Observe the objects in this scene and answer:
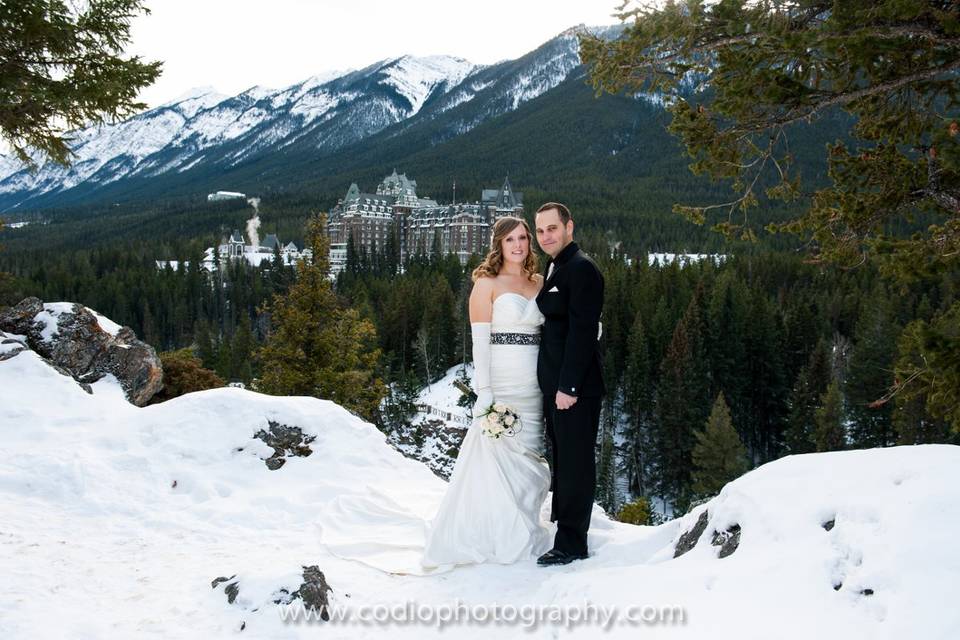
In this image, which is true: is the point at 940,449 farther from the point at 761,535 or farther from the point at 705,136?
the point at 705,136

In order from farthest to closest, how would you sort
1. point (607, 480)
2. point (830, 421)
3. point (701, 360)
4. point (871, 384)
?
point (701, 360) < point (871, 384) < point (607, 480) < point (830, 421)

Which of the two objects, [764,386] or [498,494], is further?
[764,386]

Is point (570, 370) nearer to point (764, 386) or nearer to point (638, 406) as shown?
point (638, 406)

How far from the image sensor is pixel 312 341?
18.0 meters

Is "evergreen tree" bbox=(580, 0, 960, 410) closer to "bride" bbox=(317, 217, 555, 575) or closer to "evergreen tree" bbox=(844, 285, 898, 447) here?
"bride" bbox=(317, 217, 555, 575)

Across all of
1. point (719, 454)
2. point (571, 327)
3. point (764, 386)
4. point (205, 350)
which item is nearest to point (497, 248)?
point (571, 327)

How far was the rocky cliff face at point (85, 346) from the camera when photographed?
1069cm

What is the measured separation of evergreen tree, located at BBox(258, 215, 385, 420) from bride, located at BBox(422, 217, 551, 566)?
42.9 ft

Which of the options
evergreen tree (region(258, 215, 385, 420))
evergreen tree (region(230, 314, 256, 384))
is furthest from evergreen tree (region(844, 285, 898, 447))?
evergreen tree (region(230, 314, 256, 384))

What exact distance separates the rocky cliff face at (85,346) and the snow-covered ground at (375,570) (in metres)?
3.51

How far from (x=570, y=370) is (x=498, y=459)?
1123 mm

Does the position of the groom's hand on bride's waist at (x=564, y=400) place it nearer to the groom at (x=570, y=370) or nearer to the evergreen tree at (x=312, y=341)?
the groom at (x=570, y=370)

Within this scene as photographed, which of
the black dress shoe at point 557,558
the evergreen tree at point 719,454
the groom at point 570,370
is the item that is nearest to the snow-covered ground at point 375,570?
the black dress shoe at point 557,558

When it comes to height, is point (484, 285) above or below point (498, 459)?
above
